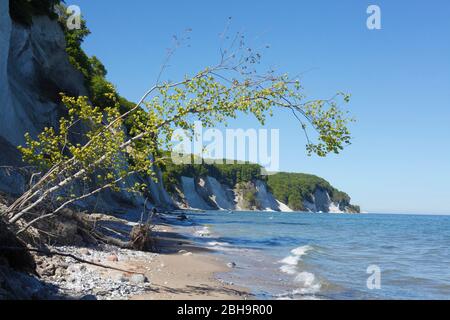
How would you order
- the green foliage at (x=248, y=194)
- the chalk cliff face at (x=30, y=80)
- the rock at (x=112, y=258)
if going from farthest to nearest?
the green foliage at (x=248, y=194), the chalk cliff face at (x=30, y=80), the rock at (x=112, y=258)

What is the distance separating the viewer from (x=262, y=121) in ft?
Answer: 33.0

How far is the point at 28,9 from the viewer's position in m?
29.3

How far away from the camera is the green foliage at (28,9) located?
27828 millimetres

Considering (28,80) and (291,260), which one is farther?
(28,80)

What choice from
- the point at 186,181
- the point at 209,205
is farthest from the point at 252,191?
the point at 186,181

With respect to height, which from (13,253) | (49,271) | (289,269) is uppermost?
(13,253)

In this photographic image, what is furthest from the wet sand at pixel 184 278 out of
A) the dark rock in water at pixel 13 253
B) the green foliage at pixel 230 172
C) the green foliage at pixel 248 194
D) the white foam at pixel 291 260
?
the green foliage at pixel 248 194

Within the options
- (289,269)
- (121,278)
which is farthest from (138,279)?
(289,269)

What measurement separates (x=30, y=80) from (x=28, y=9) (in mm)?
4812

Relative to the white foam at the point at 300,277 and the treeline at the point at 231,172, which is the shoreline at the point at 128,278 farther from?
the treeline at the point at 231,172

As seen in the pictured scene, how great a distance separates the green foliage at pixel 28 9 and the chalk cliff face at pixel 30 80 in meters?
0.42

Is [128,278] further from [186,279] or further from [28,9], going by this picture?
[28,9]
